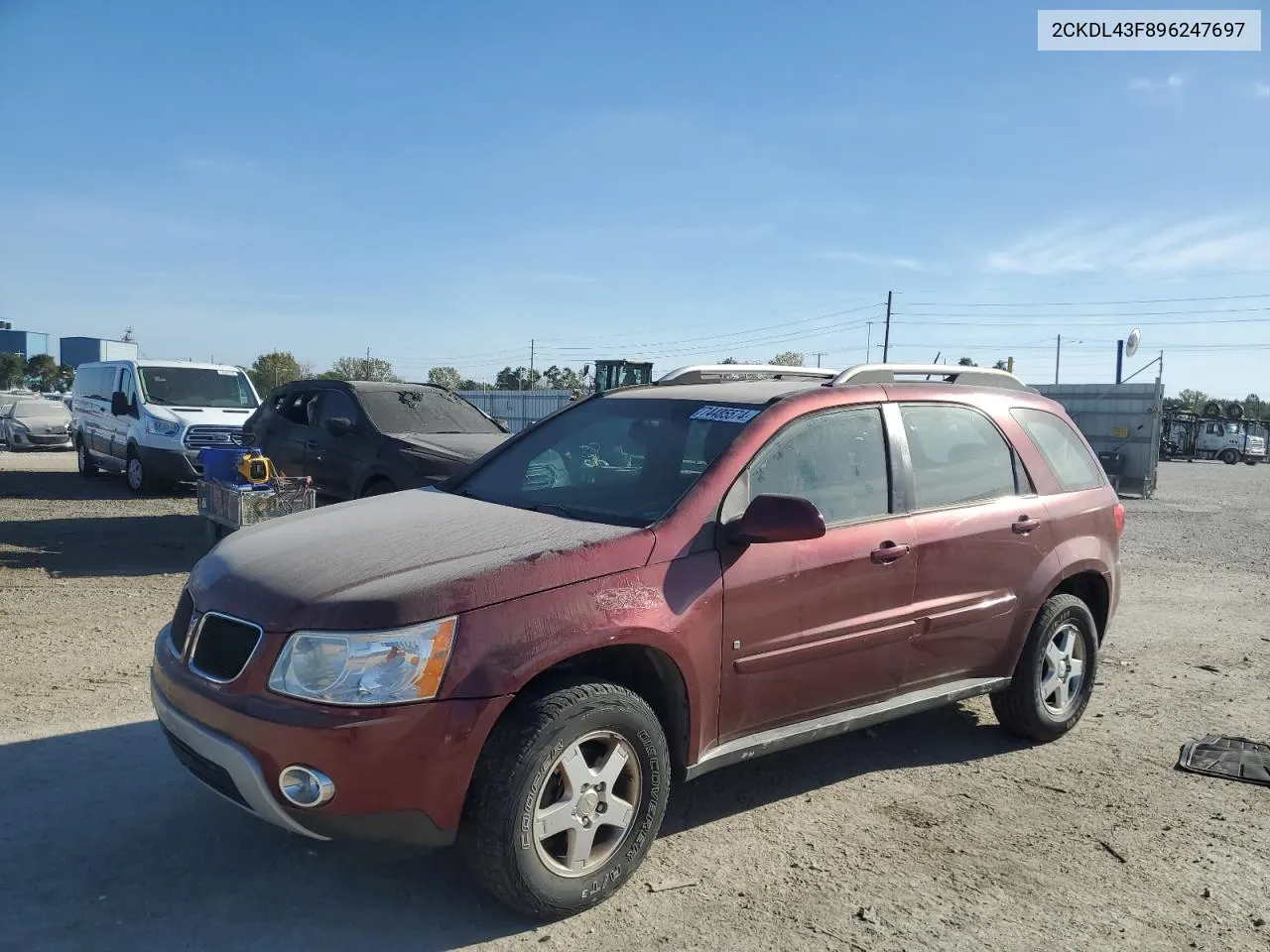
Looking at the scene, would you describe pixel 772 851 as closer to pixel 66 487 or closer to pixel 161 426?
pixel 161 426

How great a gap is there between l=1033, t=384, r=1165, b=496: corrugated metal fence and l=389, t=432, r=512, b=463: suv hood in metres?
14.9

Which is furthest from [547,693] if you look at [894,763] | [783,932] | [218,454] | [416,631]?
[218,454]

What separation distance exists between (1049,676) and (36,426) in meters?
28.0

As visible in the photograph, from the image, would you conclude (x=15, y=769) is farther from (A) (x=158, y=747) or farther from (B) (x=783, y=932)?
(B) (x=783, y=932)

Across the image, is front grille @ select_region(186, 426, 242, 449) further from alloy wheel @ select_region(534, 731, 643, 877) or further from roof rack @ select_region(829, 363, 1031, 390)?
alloy wheel @ select_region(534, 731, 643, 877)

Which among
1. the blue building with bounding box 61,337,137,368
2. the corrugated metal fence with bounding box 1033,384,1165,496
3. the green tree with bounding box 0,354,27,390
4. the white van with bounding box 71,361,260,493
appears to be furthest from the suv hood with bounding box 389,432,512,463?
the blue building with bounding box 61,337,137,368

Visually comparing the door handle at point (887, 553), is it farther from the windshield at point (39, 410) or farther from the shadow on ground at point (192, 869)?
the windshield at point (39, 410)

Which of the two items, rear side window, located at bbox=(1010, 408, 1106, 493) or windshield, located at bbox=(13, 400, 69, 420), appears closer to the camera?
rear side window, located at bbox=(1010, 408, 1106, 493)

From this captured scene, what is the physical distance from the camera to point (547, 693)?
310 centimetres

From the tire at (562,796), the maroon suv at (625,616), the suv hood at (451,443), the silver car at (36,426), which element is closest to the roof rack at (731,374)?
the maroon suv at (625,616)

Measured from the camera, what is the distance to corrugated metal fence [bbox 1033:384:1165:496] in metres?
20.9

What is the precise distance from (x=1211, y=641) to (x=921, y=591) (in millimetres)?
4398

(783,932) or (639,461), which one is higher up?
(639,461)

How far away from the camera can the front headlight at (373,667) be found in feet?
9.52
